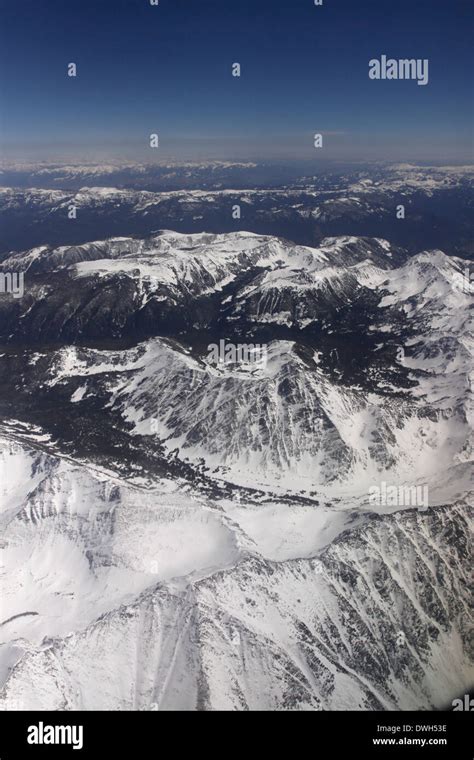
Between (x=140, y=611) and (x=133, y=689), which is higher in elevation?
(x=140, y=611)

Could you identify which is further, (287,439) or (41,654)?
(287,439)

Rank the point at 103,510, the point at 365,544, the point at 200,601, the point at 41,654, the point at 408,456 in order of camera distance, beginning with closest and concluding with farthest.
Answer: the point at 41,654 → the point at 200,601 → the point at 365,544 → the point at 103,510 → the point at 408,456

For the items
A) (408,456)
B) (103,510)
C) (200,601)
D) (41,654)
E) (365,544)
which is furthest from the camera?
(408,456)

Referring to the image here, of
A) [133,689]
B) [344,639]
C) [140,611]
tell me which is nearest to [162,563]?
[140,611]

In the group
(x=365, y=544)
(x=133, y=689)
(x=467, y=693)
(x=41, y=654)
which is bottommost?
(x=467, y=693)

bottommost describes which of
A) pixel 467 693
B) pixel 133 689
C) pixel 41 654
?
pixel 467 693

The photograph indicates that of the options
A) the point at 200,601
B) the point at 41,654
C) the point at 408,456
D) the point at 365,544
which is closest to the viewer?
the point at 41,654

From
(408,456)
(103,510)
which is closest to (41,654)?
(103,510)

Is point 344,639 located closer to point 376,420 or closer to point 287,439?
point 287,439

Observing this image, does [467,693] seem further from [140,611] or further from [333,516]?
[140,611]
